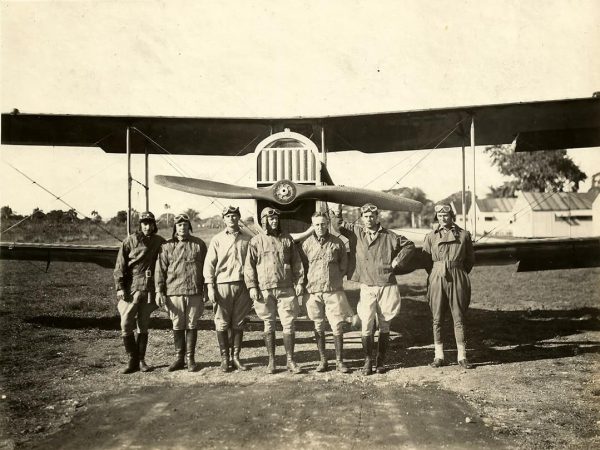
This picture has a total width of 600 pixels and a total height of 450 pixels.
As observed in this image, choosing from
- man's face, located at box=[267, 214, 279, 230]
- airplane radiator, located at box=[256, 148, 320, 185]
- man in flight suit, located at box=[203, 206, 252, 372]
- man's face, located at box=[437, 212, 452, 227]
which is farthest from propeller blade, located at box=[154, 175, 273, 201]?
man's face, located at box=[437, 212, 452, 227]

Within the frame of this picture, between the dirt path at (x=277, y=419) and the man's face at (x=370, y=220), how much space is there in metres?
1.86

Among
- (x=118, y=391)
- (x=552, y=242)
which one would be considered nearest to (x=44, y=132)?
(x=118, y=391)

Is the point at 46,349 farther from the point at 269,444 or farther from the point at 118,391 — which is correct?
the point at 269,444

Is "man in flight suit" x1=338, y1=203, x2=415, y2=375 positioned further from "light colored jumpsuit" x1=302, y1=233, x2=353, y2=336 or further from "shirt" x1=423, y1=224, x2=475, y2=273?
"shirt" x1=423, y1=224, x2=475, y2=273

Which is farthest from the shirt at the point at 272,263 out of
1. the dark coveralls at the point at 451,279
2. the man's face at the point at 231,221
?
the dark coveralls at the point at 451,279

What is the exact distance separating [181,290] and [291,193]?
196 centimetres

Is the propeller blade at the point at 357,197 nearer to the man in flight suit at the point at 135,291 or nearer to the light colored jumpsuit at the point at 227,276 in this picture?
the light colored jumpsuit at the point at 227,276

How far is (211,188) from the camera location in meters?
6.78

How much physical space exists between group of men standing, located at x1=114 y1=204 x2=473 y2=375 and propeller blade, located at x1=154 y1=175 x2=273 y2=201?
0.88m

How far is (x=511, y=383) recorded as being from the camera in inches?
196

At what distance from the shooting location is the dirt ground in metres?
3.66

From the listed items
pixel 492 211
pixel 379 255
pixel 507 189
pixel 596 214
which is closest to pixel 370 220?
pixel 379 255

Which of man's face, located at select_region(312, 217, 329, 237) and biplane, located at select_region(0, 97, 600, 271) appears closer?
man's face, located at select_region(312, 217, 329, 237)

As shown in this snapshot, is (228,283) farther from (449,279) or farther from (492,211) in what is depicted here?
(492,211)
